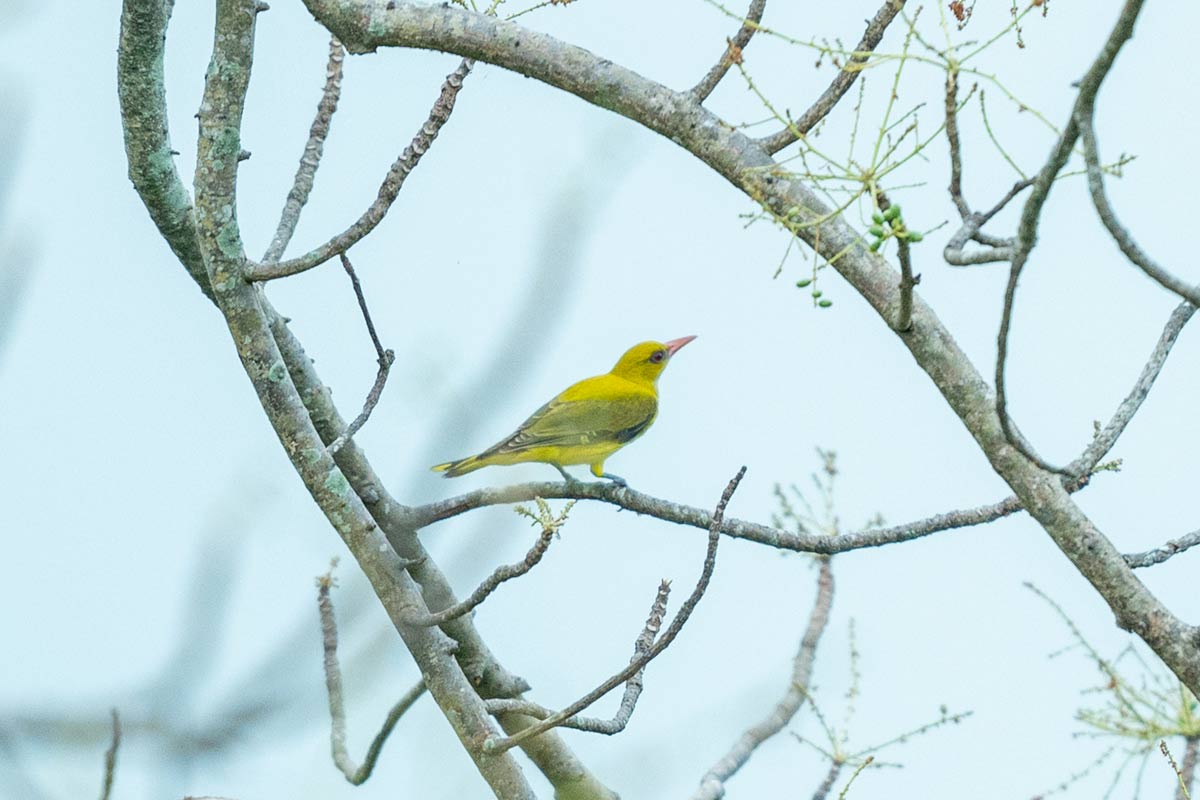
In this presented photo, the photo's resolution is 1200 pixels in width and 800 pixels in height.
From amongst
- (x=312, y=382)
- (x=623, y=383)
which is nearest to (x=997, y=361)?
(x=312, y=382)

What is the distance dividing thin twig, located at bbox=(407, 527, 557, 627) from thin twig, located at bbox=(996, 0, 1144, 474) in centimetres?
75

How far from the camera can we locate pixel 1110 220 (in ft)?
6.11

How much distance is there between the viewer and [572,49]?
9.30 ft

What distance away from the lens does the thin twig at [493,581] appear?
90.7 inches

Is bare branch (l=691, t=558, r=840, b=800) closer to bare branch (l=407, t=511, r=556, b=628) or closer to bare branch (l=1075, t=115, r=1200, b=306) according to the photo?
bare branch (l=407, t=511, r=556, b=628)

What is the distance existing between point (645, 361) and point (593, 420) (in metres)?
0.76

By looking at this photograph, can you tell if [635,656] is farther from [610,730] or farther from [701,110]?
[701,110]

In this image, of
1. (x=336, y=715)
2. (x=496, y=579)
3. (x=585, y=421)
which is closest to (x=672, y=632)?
(x=496, y=579)

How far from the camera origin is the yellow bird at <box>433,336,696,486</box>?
5.35 m

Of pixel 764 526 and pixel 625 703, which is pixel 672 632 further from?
pixel 764 526

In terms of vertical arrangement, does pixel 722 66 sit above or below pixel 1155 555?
above

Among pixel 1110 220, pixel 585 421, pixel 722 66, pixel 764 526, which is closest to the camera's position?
pixel 1110 220

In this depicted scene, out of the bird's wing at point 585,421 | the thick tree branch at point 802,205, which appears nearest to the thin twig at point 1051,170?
the thick tree branch at point 802,205

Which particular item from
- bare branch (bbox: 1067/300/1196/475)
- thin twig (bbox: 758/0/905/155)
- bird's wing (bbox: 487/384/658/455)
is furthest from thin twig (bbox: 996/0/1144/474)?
bird's wing (bbox: 487/384/658/455)
